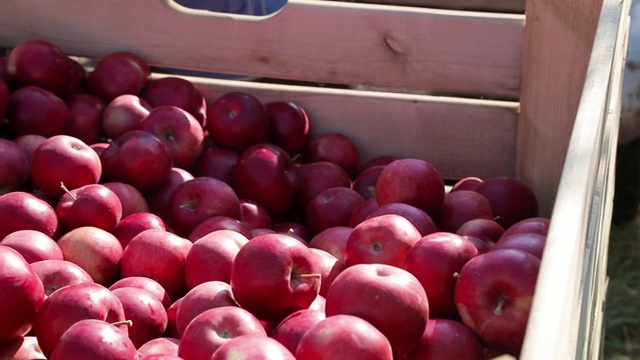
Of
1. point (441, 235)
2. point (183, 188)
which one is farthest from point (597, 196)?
point (183, 188)

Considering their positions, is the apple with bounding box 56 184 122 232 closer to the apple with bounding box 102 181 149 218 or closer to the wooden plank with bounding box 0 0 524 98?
the apple with bounding box 102 181 149 218

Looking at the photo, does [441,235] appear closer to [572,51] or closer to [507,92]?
[572,51]

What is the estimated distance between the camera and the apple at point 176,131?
2434 mm

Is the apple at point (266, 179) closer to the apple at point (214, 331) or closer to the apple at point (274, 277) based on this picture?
the apple at point (274, 277)

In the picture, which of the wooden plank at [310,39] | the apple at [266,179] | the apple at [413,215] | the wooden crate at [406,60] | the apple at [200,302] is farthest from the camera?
the wooden plank at [310,39]

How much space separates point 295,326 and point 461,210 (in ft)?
2.62

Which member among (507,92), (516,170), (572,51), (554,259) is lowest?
(516,170)

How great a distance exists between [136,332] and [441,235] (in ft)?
1.80

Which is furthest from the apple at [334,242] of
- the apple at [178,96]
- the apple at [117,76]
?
the apple at [117,76]

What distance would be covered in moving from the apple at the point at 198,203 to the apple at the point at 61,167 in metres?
0.20

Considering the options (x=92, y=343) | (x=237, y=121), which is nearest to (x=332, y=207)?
(x=237, y=121)

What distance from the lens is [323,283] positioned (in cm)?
164

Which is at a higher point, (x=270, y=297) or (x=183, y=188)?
(x=270, y=297)

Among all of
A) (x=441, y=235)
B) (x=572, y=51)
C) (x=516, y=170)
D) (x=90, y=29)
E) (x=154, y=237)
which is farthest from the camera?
(x=90, y=29)
